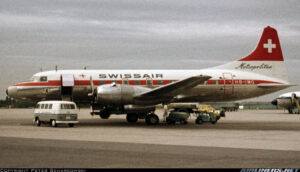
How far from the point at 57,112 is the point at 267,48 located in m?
18.1

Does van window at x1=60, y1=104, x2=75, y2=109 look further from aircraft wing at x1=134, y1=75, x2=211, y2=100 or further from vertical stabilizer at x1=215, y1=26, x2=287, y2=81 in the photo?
vertical stabilizer at x1=215, y1=26, x2=287, y2=81

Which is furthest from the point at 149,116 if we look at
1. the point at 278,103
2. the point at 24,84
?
the point at 278,103

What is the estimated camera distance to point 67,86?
97.0ft

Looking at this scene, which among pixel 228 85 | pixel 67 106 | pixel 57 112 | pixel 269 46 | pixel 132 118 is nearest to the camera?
pixel 57 112

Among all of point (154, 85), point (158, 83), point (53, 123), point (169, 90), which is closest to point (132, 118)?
point (154, 85)

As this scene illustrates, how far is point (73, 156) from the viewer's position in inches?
485

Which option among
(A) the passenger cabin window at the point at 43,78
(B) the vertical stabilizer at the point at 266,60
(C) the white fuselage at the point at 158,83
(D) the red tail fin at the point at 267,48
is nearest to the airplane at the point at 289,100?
(B) the vertical stabilizer at the point at 266,60

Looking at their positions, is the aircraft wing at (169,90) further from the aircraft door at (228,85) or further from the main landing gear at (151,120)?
the aircraft door at (228,85)

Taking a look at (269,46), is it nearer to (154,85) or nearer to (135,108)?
(154,85)

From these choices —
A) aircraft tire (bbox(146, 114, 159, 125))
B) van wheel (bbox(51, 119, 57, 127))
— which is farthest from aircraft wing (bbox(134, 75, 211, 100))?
van wheel (bbox(51, 119, 57, 127))

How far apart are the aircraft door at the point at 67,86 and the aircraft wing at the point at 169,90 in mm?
5534

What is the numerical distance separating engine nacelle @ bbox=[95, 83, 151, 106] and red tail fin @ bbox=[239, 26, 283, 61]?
1126cm

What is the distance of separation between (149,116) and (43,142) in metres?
14.3

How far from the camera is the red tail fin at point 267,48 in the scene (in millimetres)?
33031
